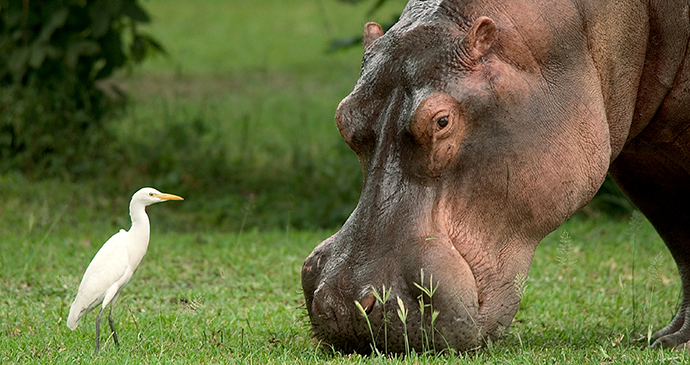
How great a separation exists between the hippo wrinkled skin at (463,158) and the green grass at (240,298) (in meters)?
0.21

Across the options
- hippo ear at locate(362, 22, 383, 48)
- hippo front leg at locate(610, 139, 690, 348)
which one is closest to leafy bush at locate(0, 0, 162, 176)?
hippo ear at locate(362, 22, 383, 48)

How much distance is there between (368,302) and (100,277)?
3.76ft

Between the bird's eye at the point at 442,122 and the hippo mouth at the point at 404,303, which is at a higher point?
the bird's eye at the point at 442,122

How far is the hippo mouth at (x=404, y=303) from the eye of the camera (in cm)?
307

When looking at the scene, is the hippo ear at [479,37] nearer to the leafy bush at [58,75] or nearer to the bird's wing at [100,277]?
the bird's wing at [100,277]

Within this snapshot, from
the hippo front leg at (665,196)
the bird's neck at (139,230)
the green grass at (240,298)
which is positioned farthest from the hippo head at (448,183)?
the hippo front leg at (665,196)

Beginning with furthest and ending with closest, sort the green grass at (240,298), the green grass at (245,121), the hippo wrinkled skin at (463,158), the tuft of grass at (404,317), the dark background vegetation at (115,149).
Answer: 1. the green grass at (245,121)
2. the dark background vegetation at (115,149)
3. the green grass at (240,298)
4. the hippo wrinkled skin at (463,158)
5. the tuft of grass at (404,317)

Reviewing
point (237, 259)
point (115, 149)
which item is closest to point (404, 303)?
point (237, 259)

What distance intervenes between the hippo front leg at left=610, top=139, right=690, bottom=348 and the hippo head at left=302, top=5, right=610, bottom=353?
3.08 feet

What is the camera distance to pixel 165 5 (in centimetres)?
2167

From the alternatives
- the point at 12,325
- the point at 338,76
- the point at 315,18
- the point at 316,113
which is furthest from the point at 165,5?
the point at 12,325

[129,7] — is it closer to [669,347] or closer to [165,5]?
[669,347]

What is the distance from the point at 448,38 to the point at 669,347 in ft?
5.40

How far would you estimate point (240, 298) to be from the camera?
5.02 m
